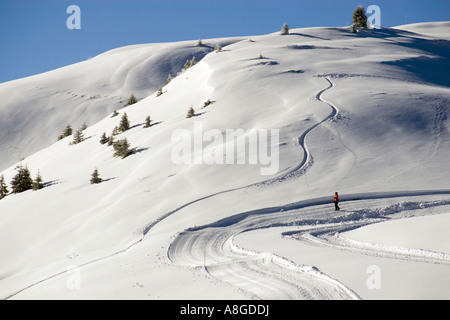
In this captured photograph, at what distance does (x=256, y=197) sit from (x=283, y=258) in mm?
6839

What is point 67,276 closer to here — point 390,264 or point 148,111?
point 390,264

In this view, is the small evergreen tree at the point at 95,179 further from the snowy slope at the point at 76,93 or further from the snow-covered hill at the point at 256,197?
the snowy slope at the point at 76,93

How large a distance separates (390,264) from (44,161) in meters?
31.8

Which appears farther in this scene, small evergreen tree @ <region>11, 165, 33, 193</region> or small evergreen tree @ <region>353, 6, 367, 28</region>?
small evergreen tree @ <region>353, 6, 367, 28</region>

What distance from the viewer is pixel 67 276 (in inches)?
498

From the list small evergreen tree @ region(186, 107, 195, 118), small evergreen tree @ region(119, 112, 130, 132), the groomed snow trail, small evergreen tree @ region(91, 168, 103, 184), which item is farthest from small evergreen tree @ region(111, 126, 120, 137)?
the groomed snow trail

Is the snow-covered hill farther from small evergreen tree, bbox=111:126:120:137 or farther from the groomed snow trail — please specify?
small evergreen tree, bbox=111:126:120:137

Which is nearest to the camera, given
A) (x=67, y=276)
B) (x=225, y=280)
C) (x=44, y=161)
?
(x=225, y=280)

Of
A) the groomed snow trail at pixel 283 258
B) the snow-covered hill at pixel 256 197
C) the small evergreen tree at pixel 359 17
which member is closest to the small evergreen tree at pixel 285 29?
the small evergreen tree at pixel 359 17

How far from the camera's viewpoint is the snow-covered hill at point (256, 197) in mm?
10305

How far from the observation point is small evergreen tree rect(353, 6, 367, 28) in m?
68.5

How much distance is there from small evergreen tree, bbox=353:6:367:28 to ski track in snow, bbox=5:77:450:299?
57.5 meters

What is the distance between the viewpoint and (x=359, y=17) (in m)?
68.6
